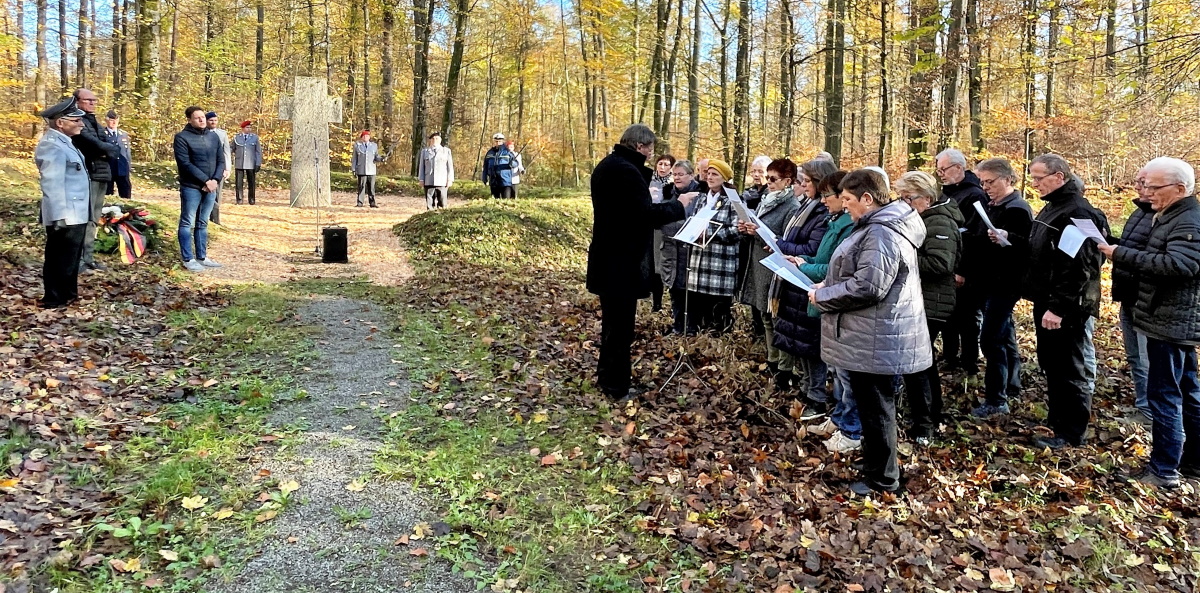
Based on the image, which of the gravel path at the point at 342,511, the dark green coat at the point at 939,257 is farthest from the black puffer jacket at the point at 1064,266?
the gravel path at the point at 342,511

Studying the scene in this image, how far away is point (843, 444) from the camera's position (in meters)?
4.80

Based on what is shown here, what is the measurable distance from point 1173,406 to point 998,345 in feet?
3.92

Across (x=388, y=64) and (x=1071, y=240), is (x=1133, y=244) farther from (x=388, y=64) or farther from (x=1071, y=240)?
(x=388, y=64)

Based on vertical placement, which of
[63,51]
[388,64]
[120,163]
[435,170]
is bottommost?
[120,163]

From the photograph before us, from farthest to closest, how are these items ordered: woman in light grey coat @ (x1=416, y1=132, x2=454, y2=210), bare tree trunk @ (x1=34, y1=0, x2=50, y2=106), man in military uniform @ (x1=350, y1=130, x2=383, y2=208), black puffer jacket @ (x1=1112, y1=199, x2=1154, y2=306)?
bare tree trunk @ (x1=34, y1=0, x2=50, y2=106), man in military uniform @ (x1=350, y1=130, x2=383, y2=208), woman in light grey coat @ (x1=416, y1=132, x2=454, y2=210), black puffer jacket @ (x1=1112, y1=199, x2=1154, y2=306)

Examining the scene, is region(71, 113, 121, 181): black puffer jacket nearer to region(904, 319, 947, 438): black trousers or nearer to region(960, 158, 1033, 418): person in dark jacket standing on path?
region(904, 319, 947, 438): black trousers

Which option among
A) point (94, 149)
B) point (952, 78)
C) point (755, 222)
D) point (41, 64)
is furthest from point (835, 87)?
point (41, 64)

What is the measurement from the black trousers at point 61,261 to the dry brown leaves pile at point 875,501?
168 inches

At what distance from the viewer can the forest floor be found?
3.55 metres

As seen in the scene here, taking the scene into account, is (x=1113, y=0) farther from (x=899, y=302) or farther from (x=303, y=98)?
(x=303, y=98)

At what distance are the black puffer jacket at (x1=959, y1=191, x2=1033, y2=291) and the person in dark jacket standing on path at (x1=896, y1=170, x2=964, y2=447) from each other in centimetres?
43

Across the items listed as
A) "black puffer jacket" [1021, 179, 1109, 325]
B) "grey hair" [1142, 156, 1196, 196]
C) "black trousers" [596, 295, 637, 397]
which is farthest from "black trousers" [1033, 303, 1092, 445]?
"black trousers" [596, 295, 637, 397]

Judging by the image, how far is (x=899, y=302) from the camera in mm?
3951

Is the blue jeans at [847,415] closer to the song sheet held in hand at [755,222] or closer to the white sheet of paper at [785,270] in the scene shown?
the white sheet of paper at [785,270]
